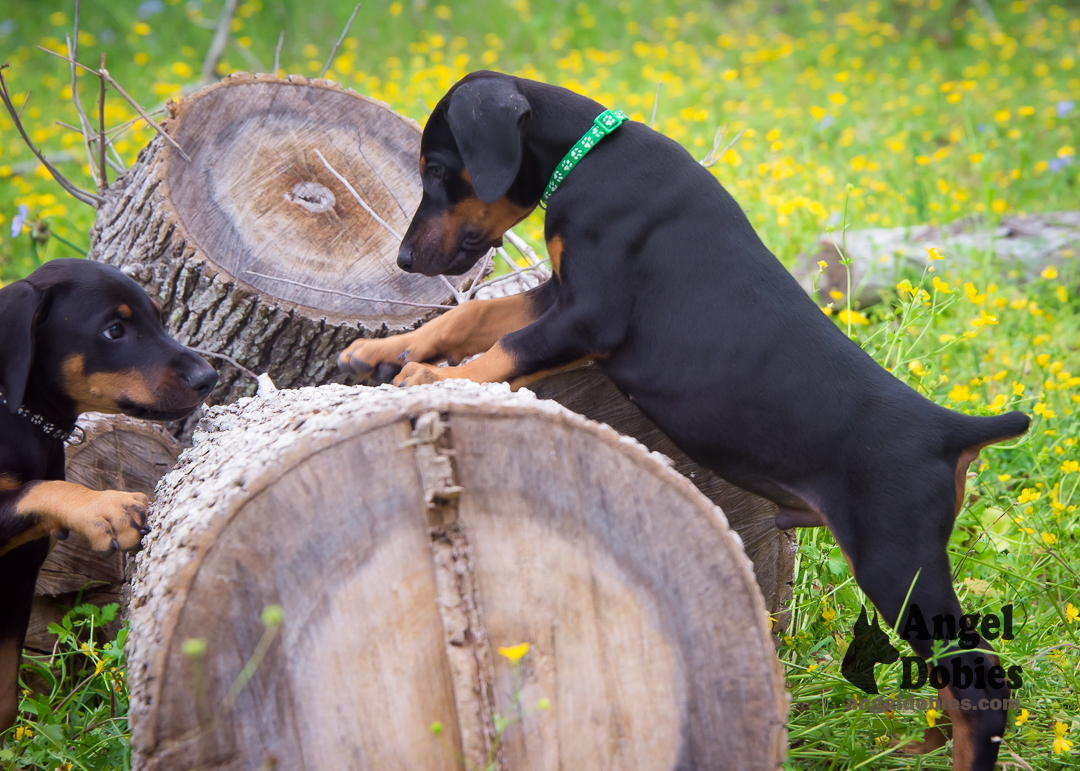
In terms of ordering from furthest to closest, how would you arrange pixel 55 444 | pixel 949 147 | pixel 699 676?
pixel 949 147 < pixel 55 444 < pixel 699 676

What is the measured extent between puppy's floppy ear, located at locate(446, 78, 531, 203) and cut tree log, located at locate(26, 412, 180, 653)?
4.93 ft

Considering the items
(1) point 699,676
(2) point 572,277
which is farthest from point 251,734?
(2) point 572,277

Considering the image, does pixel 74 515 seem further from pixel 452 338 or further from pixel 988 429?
pixel 988 429

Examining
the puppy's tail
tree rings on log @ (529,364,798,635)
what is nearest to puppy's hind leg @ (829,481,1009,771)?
the puppy's tail

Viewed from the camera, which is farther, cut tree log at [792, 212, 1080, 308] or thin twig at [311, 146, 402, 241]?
cut tree log at [792, 212, 1080, 308]

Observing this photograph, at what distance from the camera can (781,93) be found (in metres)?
7.52

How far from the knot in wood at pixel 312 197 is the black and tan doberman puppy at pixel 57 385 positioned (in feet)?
2.66

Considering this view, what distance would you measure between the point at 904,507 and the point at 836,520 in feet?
0.55

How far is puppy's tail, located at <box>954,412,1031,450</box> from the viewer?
6.78 ft

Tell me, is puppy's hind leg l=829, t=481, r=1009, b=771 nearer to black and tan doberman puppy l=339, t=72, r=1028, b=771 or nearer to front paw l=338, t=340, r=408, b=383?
black and tan doberman puppy l=339, t=72, r=1028, b=771

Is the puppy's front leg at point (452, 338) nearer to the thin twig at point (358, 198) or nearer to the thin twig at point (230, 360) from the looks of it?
the thin twig at point (230, 360)

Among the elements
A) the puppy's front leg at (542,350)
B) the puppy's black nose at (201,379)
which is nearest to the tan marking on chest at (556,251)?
the puppy's front leg at (542,350)

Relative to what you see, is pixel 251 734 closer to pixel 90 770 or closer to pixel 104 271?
pixel 90 770

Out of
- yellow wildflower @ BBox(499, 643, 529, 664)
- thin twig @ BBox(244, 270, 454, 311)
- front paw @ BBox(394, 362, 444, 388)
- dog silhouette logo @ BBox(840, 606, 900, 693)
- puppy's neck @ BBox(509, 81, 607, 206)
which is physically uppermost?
puppy's neck @ BBox(509, 81, 607, 206)
